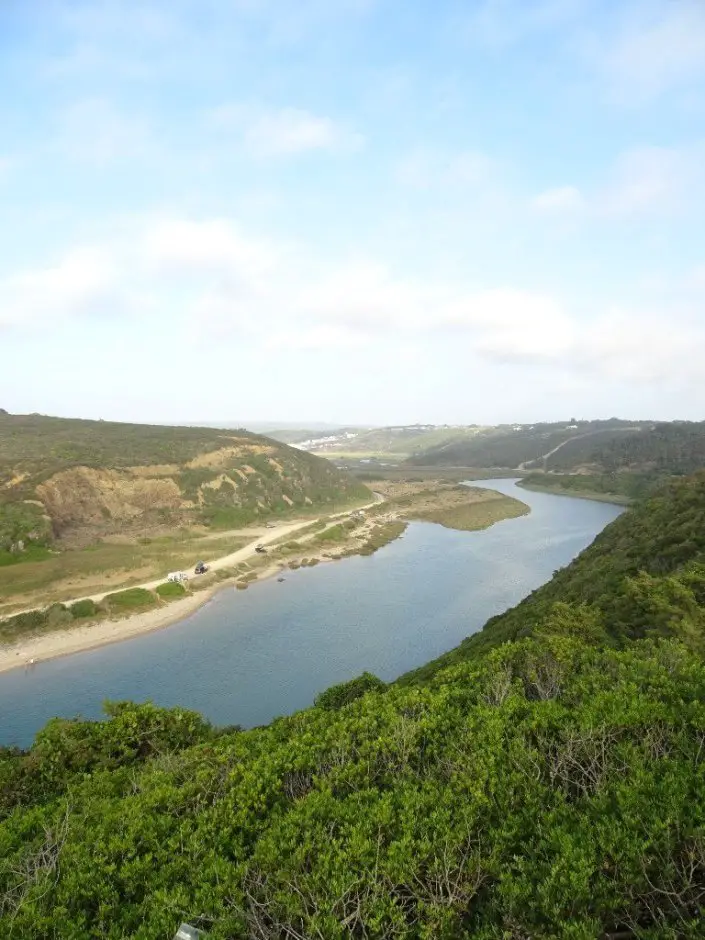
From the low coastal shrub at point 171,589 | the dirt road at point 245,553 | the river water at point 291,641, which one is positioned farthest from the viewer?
the low coastal shrub at point 171,589

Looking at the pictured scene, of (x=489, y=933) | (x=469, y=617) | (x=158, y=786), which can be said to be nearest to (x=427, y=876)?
(x=489, y=933)

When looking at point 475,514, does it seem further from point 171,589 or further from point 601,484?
point 171,589

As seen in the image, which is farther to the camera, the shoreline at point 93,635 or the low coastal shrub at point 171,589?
the low coastal shrub at point 171,589

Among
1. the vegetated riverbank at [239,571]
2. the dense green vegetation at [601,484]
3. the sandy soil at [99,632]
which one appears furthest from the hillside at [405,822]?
the dense green vegetation at [601,484]

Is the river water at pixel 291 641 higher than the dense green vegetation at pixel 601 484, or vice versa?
the dense green vegetation at pixel 601 484

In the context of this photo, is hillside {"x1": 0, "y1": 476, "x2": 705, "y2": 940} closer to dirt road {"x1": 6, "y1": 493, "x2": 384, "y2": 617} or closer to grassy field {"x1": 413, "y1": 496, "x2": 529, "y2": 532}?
dirt road {"x1": 6, "y1": 493, "x2": 384, "y2": 617}

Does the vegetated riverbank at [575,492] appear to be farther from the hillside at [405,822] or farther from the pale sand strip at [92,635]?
the hillside at [405,822]

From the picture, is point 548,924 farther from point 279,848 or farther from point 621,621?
point 621,621
